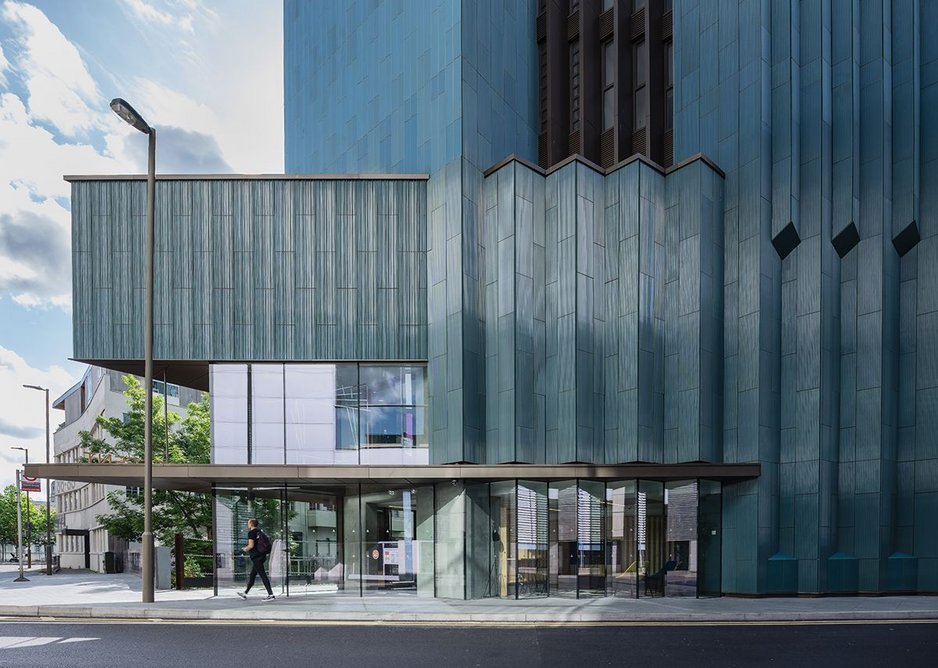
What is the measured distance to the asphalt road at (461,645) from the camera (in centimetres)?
1012

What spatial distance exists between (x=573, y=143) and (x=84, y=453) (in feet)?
138

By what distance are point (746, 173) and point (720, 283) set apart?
3.00 metres

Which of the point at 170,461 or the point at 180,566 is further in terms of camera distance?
the point at 170,461

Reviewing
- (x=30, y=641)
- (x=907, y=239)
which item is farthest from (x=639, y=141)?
(x=30, y=641)

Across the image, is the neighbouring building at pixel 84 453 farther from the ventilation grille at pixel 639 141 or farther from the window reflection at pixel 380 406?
the ventilation grille at pixel 639 141

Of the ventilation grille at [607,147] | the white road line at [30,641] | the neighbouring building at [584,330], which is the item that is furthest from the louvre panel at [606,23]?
the white road line at [30,641]

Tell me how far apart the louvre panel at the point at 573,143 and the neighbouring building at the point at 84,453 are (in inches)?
1341

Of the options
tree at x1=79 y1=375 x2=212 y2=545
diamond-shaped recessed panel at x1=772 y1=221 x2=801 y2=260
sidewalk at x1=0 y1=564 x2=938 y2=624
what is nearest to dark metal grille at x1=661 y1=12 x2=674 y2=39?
diamond-shaped recessed panel at x1=772 y1=221 x2=801 y2=260

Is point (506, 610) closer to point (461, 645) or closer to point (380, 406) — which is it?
point (461, 645)

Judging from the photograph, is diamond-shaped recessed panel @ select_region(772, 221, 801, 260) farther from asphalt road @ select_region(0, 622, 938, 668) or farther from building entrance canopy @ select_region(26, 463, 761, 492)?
asphalt road @ select_region(0, 622, 938, 668)

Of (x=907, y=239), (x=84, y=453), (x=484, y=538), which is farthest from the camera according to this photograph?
(x=84, y=453)

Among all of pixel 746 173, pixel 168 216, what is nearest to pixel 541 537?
pixel 746 173

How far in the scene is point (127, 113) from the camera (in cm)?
1559

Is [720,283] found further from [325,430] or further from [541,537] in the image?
[325,430]
